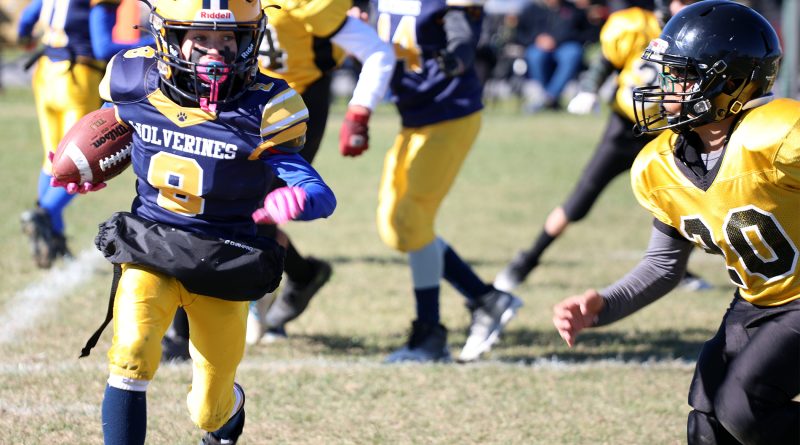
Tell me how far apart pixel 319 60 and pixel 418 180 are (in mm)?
723

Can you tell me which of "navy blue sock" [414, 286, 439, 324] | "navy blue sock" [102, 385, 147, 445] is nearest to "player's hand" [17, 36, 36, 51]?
"navy blue sock" [414, 286, 439, 324]

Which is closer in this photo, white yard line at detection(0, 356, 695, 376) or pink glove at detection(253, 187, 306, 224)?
pink glove at detection(253, 187, 306, 224)

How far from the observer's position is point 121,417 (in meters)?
3.07

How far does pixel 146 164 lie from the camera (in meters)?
3.33

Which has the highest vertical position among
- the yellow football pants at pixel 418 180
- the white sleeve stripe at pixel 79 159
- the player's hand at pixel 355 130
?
the white sleeve stripe at pixel 79 159

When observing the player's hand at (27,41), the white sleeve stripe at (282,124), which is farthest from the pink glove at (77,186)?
the player's hand at (27,41)

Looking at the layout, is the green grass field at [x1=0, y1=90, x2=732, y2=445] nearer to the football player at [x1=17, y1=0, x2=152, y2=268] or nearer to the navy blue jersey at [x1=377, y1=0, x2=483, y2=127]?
the football player at [x1=17, y1=0, x2=152, y2=268]

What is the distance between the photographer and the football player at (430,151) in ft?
16.7

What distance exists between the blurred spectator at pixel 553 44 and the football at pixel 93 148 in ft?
46.3

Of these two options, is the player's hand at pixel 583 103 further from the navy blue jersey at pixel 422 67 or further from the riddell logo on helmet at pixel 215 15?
the riddell logo on helmet at pixel 215 15

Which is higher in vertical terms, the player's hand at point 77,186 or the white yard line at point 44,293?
the player's hand at point 77,186

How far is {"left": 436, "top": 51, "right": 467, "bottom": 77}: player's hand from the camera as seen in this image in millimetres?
5125

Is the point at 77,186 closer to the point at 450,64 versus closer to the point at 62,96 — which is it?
the point at 450,64

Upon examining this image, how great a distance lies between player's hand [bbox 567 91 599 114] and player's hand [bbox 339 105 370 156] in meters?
1.62
